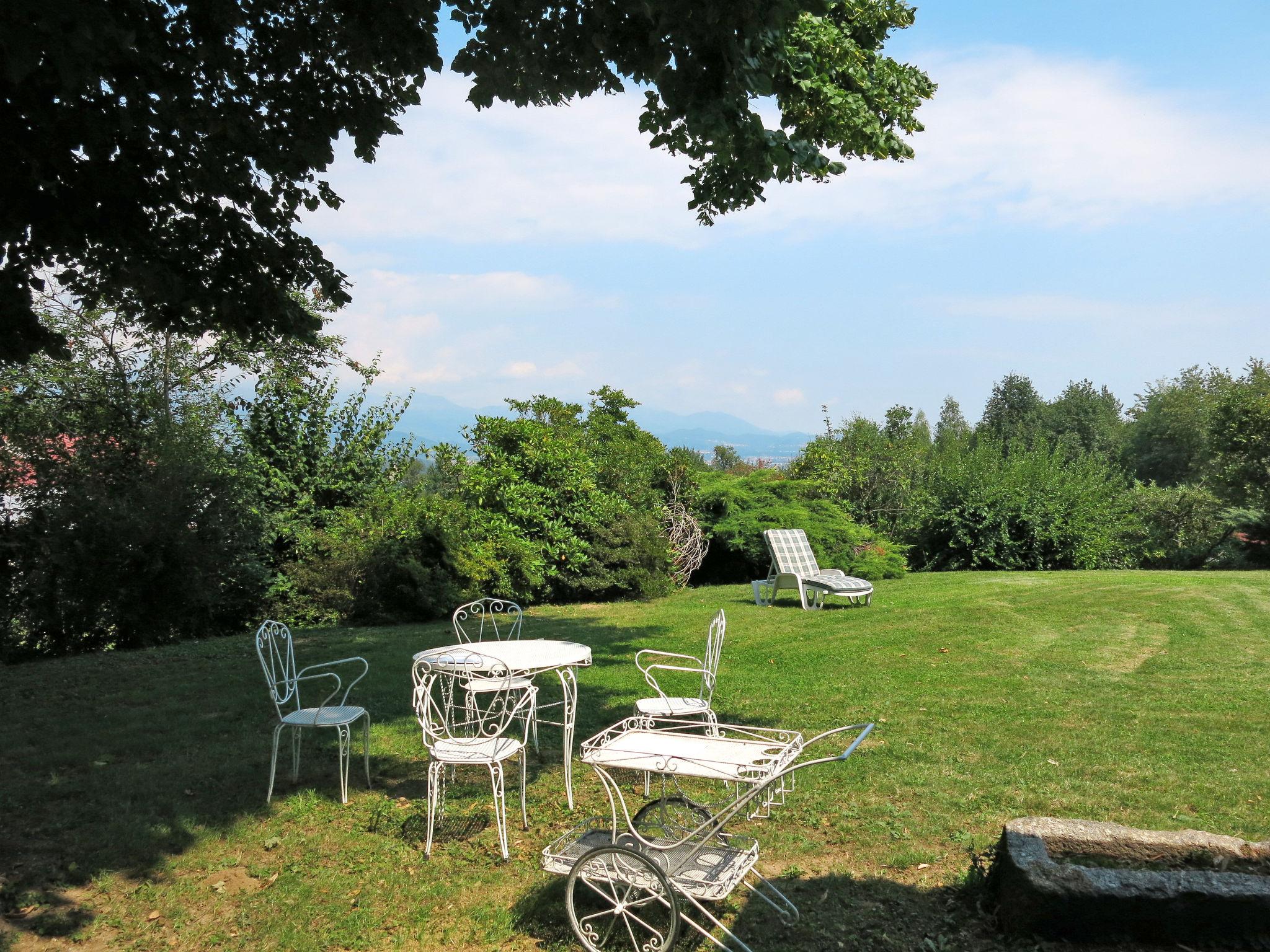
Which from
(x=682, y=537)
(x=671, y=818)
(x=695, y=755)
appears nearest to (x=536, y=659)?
(x=671, y=818)

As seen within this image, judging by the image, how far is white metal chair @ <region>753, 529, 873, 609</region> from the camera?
11.8 m

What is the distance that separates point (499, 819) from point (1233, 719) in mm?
5370

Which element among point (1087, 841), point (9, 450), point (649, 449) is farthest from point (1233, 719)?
point (9, 450)

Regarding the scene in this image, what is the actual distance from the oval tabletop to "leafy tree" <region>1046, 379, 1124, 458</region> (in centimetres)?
5521

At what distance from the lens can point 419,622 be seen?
479 inches

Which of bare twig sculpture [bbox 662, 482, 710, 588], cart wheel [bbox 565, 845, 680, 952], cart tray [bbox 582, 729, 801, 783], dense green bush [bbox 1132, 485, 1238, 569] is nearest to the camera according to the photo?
cart wheel [bbox 565, 845, 680, 952]

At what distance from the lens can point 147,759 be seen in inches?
220

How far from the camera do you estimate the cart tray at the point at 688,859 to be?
3217mm

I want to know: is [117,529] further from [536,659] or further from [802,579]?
[802,579]

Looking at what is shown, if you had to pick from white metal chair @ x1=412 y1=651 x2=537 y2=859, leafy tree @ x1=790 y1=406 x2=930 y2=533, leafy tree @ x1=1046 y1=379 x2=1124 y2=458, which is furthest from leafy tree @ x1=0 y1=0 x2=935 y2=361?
leafy tree @ x1=1046 y1=379 x2=1124 y2=458

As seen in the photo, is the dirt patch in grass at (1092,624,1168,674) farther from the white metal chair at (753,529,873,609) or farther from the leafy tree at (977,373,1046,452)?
the leafy tree at (977,373,1046,452)

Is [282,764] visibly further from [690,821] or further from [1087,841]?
[1087,841]

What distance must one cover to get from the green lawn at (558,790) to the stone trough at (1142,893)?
0.29 meters

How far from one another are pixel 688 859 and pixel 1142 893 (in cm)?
160
